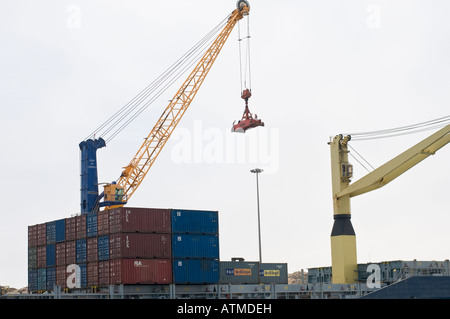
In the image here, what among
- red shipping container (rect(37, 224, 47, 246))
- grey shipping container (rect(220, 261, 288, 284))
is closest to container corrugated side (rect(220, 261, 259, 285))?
grey shipping container (rect(220, 261, 288, 284))

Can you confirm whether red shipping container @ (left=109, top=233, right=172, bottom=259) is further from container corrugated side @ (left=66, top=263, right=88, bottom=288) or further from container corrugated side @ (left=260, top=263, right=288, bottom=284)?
container corrugated side @ (left=260, top=263, right=288, bottom=284)

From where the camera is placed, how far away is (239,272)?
6719 cm

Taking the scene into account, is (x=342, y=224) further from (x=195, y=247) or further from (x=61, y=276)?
(x=61, y=276)

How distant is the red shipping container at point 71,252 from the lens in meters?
65.2

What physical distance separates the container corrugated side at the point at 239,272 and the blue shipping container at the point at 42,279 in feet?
57.2

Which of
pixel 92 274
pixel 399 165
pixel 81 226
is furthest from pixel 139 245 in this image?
pixel 399 165

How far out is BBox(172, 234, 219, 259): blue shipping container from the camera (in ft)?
203

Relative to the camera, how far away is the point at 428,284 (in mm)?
63219

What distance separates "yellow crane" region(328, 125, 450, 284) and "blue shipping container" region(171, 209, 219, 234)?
13627 mm

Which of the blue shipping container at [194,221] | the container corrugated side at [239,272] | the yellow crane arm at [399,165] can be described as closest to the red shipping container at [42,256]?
the blue shipping container at [194,221]

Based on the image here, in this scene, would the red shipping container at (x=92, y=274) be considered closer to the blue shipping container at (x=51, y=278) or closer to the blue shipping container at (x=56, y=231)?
the blue shipping container at (x=56, y=231)

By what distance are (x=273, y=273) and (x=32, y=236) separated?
80.6 feet
